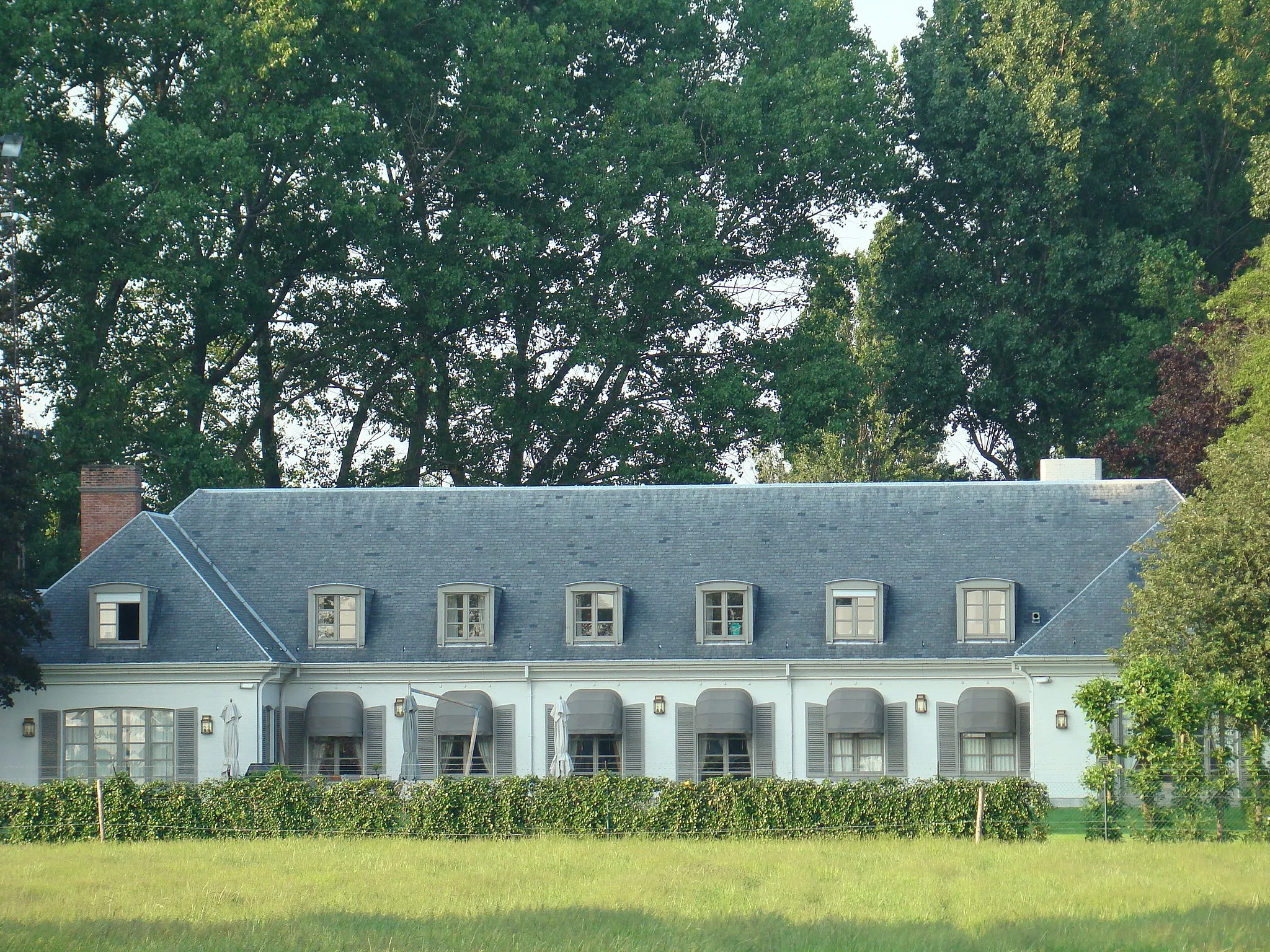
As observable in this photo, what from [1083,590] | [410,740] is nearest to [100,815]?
[410,740]

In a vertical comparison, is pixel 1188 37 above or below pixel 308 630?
above

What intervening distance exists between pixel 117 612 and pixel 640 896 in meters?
19.9

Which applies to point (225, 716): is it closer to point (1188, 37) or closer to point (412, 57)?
Answer: point (412, 57)

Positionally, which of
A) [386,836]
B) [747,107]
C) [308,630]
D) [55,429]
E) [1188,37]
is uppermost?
[1188,37]

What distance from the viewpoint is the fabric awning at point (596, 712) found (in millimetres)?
34750

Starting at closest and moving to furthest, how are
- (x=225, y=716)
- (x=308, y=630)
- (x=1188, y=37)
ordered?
1. (x=225, y=716)
2. (x=308, y=630)
3. (x=1188, y=37)

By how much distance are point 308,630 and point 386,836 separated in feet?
34.4

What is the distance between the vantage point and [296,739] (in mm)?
35812

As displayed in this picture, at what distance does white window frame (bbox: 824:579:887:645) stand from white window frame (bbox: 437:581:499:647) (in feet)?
23.1

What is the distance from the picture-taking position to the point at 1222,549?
30.3 meters

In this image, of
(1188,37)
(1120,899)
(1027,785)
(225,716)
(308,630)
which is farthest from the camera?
(1188,37)

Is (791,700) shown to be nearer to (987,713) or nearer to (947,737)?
(947,737)

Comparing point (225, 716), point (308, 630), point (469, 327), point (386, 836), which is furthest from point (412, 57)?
point (386, 836)

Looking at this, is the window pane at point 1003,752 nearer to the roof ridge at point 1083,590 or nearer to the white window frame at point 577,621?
the roof ridge at point 1083,590
